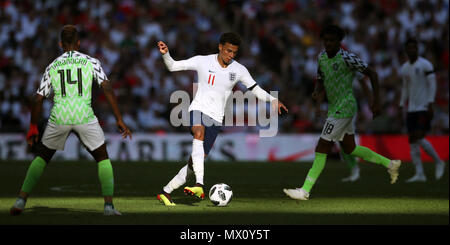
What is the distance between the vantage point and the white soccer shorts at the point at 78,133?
29.8 feet

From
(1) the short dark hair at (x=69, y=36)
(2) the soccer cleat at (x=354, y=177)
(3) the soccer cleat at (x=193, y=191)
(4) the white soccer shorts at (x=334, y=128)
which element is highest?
(1) the short dark hair at (x=69, y=36)

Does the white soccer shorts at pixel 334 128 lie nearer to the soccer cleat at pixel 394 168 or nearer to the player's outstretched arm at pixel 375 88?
the player's outstretched arm at pixel 375 88

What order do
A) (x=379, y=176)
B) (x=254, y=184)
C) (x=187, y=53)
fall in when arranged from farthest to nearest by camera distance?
(x=187, y=53), (x=379, y=176), (x=254, y=184)

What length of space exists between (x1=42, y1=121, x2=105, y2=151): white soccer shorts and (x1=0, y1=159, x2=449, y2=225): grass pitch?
80 centimetres

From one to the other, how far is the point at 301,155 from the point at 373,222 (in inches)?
543

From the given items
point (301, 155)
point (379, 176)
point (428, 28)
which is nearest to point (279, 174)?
point (379, 176)

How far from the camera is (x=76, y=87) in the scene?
9.04 meters

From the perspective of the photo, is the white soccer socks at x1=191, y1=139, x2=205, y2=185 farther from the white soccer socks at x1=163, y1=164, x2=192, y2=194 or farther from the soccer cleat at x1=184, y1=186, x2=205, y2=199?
the white soccer socks at x1=163, y1=164, x2=192, y2=194

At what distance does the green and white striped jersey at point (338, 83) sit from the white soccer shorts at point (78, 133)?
3.63 m

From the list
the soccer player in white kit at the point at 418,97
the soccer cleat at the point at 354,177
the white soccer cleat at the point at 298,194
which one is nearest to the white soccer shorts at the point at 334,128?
the white soccer cleat at the point at 298,194

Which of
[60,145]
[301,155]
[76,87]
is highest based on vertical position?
[76,87]

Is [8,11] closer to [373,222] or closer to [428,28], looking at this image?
[428,28]

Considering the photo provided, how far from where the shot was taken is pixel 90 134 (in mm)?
9078

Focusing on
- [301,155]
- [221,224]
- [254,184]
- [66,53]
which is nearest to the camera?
[221,224]
